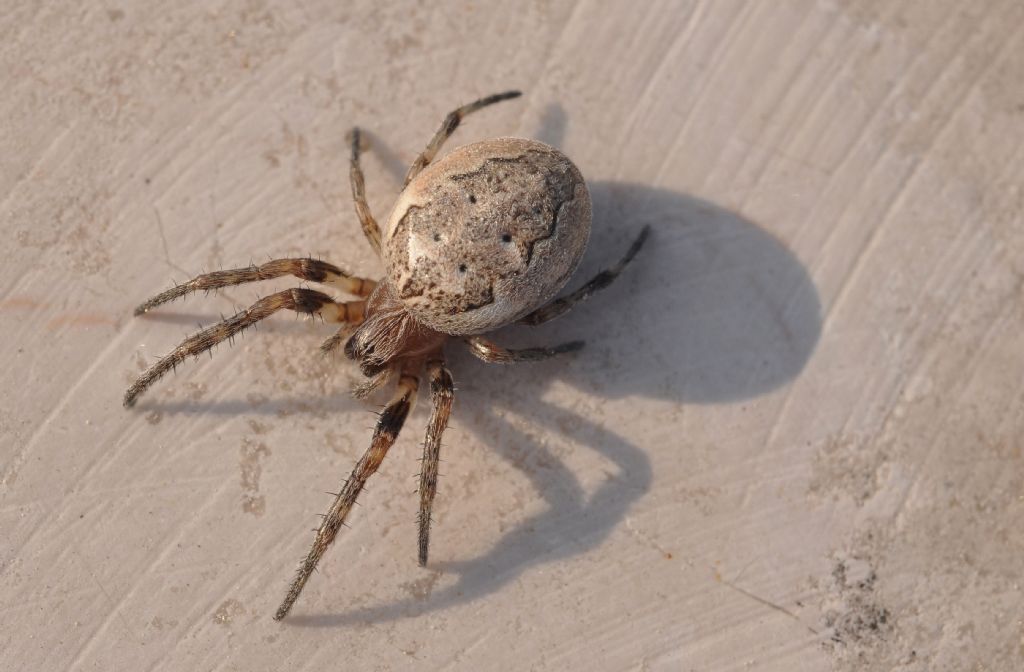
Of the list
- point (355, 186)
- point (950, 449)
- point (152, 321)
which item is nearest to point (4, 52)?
point (152, 321)

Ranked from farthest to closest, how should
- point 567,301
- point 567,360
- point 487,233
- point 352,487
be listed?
point 567,360, point 567,301, point 352,487, point 487,233

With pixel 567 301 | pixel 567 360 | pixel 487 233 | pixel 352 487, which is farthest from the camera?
pixel 567 360

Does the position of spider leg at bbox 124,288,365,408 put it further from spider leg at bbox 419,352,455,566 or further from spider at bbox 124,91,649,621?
spider leg at bbox 419,352,455,566

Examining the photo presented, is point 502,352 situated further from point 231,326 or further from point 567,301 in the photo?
point 231,326

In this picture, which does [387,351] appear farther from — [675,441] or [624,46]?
[624,46]

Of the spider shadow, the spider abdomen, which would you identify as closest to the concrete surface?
the spider shadow

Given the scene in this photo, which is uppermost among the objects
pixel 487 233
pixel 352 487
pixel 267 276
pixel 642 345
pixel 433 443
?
pixel 487 233

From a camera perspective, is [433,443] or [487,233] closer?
[487,233]

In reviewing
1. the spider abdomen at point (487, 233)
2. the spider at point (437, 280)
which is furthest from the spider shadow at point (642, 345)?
the spider abdomen at point (487, 233)

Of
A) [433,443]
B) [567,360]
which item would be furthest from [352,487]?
[567,360]
